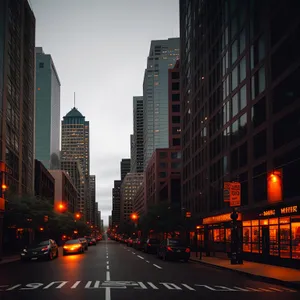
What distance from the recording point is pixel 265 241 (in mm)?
32219

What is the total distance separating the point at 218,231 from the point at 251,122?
16.8 m

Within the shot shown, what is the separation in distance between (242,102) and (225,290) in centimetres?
2756

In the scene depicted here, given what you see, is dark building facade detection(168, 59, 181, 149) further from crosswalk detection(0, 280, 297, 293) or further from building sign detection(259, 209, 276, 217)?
crosswalk detection(0, 280, 297, 293)

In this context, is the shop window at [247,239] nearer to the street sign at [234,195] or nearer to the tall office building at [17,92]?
the street sign at [234,195]

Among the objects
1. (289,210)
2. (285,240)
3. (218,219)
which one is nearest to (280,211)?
(289,210)

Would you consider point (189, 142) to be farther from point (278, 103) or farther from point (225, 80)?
point (278, 103)

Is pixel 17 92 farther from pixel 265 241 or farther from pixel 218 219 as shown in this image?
pixel 265 241

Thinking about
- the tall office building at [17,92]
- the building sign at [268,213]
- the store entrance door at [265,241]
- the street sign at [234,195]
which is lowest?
the store entrance door at [265,241]

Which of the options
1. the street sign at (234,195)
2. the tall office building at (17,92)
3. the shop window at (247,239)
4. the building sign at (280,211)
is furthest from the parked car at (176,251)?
the tall office building at (17,92)

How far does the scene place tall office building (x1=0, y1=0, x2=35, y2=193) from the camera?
5938cm

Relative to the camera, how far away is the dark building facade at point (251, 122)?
97.1 feet

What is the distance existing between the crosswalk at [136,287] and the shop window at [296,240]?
9402 mm

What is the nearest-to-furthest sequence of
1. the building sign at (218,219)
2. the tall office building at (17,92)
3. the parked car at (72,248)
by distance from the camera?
the building sign at (218,219) → the parked car at (72,248) → the tall office building at (17,92)

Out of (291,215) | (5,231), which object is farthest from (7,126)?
(291,215)
